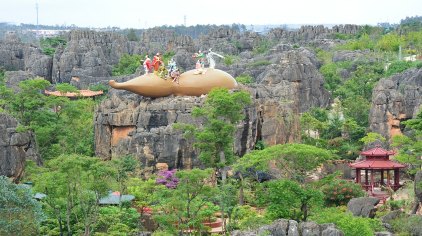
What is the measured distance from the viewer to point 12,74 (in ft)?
192

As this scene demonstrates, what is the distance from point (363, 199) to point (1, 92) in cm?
1841

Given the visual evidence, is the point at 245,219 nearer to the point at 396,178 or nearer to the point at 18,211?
the point at 18,211

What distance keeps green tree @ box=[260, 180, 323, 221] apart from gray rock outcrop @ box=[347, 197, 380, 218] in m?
2.48

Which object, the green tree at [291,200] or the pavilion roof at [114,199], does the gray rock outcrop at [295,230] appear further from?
Answer: the pavilion roof at [114,199]

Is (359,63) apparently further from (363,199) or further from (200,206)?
(200,206)

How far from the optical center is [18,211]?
22453 mm

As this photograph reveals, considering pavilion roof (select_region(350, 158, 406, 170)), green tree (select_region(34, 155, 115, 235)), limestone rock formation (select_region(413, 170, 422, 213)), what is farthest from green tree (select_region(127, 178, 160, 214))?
pavilion roof (select_region(350, 158, 406, 170))

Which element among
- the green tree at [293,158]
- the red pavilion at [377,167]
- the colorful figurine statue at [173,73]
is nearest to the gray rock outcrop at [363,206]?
the green tree at [293,158]

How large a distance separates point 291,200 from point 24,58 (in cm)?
5252

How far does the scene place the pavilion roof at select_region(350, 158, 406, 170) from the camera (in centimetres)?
3272

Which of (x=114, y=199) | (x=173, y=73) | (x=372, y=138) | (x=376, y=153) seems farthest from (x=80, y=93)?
(x=114, y=199)

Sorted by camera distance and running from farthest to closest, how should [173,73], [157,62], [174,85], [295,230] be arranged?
[157,62]
[173,73]
[174,85]
[295,230]

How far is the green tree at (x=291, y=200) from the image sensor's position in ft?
83.2

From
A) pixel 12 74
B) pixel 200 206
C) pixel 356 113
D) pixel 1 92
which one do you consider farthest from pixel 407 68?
pixel 200 206
